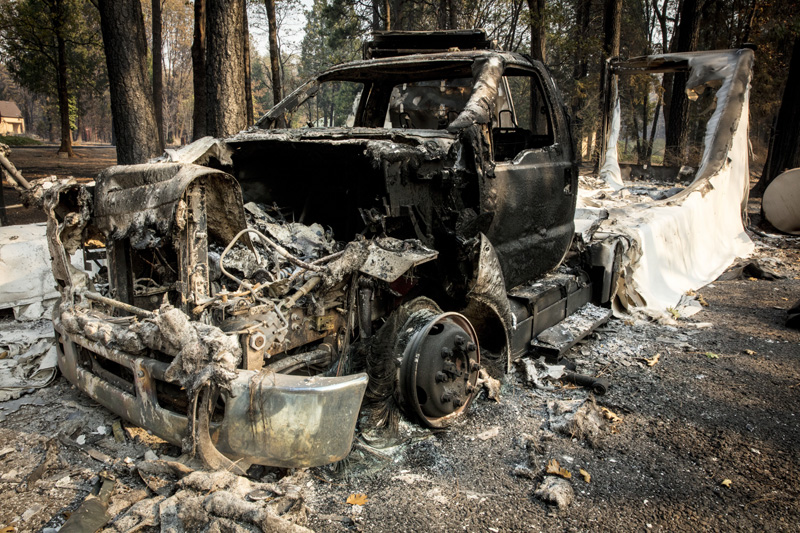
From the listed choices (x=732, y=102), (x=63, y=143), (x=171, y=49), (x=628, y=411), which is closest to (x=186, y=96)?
(x=171, y=49)

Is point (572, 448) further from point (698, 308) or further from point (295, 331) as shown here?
point (698, 308)

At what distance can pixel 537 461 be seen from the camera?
118 inches

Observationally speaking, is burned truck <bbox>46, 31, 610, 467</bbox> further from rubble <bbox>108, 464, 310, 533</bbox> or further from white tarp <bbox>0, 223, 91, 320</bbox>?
white tarp <bbox>0, 223, 91, 320</bbox>

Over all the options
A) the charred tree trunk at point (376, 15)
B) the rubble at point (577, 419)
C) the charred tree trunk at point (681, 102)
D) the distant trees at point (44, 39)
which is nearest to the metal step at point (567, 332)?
the rubble at point (577, 419)

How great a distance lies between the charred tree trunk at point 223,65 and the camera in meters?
7.24

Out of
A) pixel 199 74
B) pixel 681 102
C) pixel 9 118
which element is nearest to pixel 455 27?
pixel 681 102

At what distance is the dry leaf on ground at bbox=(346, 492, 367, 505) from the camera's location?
2584mm

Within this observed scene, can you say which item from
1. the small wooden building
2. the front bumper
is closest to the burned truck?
the front bumper

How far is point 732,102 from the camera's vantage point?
876 centimetres

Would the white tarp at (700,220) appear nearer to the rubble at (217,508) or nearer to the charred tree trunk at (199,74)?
the rubble at (217,508)

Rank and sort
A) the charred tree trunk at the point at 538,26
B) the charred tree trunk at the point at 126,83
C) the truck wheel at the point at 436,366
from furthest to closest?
the charred tree trunk at the point at 538,26 → the charred tree trunk at the point at 126,83 → the truck wheel at the point at 436,366

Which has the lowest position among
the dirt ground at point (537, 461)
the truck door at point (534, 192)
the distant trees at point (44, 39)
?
the dirt ground at point (537, 461)

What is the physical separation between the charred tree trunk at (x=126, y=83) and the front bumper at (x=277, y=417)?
6.18 meters

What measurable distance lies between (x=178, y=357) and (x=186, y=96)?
64.5 m
